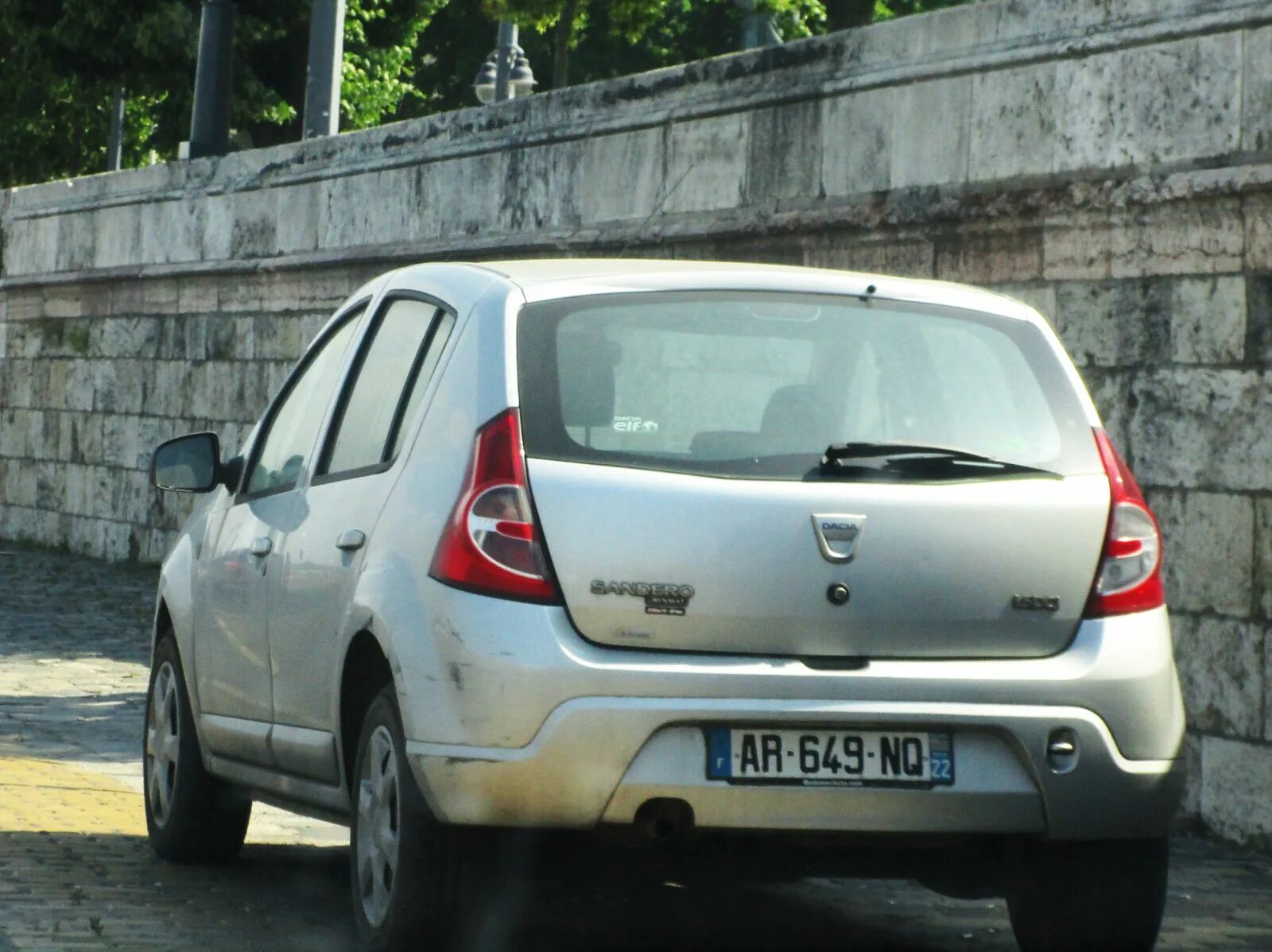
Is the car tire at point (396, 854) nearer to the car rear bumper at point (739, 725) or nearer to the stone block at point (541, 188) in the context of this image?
the car rear bumper at point (739, 725)

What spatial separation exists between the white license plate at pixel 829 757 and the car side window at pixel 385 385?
1143mm

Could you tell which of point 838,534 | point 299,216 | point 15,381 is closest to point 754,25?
point 15,381

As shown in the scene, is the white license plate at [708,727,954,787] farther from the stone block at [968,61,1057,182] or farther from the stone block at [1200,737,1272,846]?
the stone block at [968,61,1057,182]

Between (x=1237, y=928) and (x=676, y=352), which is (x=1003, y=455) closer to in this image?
(x=676, y=352)

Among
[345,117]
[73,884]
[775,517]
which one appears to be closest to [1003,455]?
[775,517]

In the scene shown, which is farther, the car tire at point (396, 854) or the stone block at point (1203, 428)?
the stone block at point (1203, 428)

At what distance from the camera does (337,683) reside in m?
5.86

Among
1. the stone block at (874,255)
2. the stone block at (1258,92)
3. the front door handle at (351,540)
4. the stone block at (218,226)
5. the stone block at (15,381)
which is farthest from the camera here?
the stone block at (15,381)

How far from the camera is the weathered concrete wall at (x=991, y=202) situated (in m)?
8.62

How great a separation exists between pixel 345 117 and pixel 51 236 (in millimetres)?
23916

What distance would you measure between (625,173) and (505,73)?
2139 cm

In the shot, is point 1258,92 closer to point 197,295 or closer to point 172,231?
point 197,295

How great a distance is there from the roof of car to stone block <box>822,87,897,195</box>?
17.0ft

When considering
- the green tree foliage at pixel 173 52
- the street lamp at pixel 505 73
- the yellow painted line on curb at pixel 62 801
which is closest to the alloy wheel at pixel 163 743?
the yellow painted line on curb at pixel 62 801
